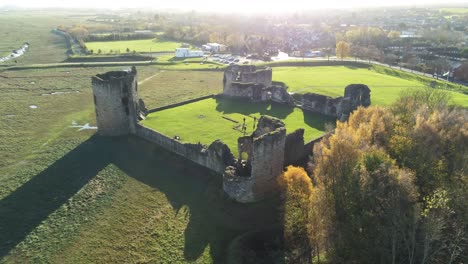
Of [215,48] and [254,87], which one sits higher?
[215,48]

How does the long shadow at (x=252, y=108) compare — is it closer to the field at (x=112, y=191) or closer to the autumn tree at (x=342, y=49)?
the field at (x=112, y=191)

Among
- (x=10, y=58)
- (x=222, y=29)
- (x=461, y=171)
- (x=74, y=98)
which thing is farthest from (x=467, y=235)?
(x=222, y=29)

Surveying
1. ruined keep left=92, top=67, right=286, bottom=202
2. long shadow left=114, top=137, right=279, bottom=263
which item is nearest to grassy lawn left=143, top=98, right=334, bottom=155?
ruined keep left=92, top=67, right=286, bottom=202

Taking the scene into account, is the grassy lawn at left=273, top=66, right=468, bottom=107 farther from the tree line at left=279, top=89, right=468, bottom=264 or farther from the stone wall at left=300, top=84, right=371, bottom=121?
the tree line at left=279, top=89, right=468, bottom=264

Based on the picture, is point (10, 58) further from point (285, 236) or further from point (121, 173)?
point (285, 236)

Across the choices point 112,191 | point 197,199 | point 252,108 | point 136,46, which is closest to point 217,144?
point 197,199

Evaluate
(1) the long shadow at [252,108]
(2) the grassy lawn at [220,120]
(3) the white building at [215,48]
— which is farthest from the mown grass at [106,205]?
(3) the white building at [215,48]

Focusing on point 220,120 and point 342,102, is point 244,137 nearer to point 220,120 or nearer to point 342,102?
point 220,120
